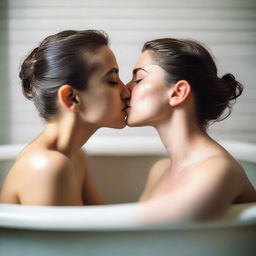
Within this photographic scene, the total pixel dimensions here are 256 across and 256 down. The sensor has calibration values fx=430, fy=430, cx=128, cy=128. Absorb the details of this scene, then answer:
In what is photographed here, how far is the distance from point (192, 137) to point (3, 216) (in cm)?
43

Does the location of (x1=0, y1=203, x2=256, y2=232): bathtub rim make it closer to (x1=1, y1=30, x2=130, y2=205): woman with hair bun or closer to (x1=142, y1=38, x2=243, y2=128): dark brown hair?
(x1=1, y1=30, x2=130, y2=205): woman with hair bun

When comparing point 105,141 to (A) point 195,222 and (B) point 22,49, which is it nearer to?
(B) point 22,49

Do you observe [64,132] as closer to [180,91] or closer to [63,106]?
[63,106]

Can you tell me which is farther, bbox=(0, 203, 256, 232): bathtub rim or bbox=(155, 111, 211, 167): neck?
bbox=(155, 111, 211, 167): neck

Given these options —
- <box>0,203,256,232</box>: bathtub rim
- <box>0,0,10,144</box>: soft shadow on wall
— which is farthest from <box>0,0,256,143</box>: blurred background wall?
<box>0,203,256,232</box>: bathtub rim

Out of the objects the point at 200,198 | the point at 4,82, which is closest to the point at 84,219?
the point at 200,198

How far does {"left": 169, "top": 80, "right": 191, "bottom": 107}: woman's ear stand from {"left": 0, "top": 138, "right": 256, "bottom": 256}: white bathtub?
11.2 inches

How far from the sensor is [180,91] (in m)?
0.87

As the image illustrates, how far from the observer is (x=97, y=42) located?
35.4 inches

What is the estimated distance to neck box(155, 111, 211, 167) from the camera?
884mm

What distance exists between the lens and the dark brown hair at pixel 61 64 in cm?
86

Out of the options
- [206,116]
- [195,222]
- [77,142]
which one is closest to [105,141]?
[77,142]

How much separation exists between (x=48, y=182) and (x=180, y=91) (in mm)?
318

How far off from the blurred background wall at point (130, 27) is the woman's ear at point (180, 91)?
360 millimetres
